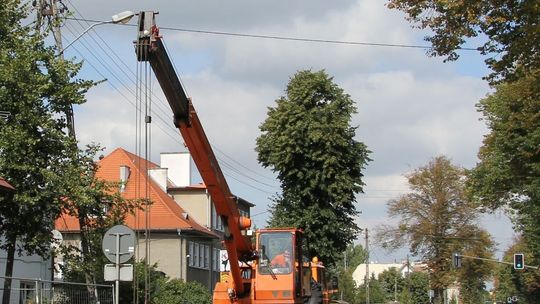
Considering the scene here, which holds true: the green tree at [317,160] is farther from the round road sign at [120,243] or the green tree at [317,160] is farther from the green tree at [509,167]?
the round road sign at [120,243]

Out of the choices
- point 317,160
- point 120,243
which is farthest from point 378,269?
point 120,243

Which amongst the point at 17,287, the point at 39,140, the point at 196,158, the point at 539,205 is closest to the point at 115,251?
the point at 196,158

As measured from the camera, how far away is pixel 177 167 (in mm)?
66125

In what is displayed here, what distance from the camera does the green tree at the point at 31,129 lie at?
2355cm

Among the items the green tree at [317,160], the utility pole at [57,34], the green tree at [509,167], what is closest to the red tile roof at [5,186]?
the utility pole at [57,34]

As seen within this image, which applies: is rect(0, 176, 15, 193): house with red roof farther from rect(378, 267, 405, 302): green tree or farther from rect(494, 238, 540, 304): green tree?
rect(378, 267, 405, 302): green tree

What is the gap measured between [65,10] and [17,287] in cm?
983

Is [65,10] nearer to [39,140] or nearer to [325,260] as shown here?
[39,140]

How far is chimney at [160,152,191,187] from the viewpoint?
65.5 meters

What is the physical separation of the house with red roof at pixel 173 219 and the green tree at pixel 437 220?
77.9 feet

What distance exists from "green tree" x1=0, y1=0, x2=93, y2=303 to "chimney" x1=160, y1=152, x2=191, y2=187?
3975 cm

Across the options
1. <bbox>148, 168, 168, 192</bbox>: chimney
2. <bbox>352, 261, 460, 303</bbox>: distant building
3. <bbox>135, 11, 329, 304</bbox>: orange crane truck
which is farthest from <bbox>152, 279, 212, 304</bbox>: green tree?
<bbox>352, 261, 460, 303</bbox>: distant building

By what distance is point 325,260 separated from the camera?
44594mm

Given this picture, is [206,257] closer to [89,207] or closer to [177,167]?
[177,167]
